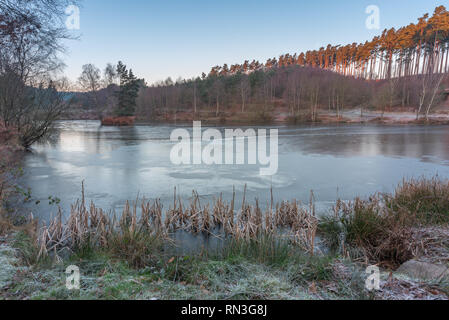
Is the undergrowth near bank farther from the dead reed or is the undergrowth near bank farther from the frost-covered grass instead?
the frost-covered grass

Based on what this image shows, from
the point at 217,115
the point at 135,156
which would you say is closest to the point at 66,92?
the point at 135,156

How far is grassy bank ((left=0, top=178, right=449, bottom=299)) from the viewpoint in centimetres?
332

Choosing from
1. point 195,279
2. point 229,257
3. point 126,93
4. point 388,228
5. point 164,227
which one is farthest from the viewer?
point 126,93

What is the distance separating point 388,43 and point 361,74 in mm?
18628

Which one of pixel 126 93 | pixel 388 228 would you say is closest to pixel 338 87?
pixel 126 93

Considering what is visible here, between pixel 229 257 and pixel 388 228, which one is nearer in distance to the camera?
pixel 229 257

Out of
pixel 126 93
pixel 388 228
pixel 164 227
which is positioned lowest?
pixel 164 227

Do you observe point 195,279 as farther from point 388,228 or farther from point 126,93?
point 126,93

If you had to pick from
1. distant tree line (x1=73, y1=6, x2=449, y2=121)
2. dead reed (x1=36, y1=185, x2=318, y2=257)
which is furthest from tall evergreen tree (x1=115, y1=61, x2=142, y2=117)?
dead reed (x1=36, y1=185, x2=318, y2=257)

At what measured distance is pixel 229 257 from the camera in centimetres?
445

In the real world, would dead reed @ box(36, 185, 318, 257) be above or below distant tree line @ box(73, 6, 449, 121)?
below

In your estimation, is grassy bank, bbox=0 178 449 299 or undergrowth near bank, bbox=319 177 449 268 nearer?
grassy bank, bbox=0 178 449 299

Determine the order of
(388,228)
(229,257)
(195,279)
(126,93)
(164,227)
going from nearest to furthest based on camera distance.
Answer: (195,279) → (229,257) → (388,228) → (164,227) → (126,93)

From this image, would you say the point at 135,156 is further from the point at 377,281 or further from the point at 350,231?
the point at 377,281
